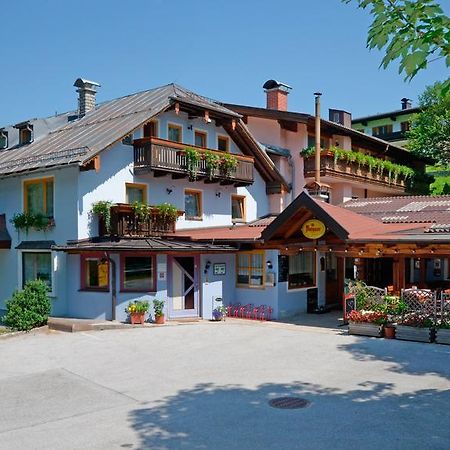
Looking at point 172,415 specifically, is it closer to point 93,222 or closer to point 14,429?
point 14,429

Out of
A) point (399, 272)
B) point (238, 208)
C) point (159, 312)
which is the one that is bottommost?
point (159, 312)

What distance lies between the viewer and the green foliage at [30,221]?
784 inches

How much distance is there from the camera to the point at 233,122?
23.0 metres

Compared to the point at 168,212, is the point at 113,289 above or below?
below

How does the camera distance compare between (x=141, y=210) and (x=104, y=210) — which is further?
(x=141, y=210)

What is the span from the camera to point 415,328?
1455 centimetres

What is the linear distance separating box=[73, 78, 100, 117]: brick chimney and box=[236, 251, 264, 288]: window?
34.6 feet

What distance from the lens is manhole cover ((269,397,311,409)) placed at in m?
8.95

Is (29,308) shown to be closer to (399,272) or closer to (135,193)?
(135,193)

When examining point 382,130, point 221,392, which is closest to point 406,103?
point 382,130

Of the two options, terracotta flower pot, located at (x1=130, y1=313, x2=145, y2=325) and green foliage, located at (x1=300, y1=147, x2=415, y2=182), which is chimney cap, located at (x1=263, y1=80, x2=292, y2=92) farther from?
terracotta flower pot, located at (x1=130, y1=313, x2=145, y2=325)

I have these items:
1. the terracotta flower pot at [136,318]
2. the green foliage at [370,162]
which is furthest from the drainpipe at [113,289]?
the green foliage at [370,162]

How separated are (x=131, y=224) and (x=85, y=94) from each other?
943 cm

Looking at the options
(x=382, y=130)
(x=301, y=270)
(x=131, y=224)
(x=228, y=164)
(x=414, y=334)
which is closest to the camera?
(x=414, y=334)
